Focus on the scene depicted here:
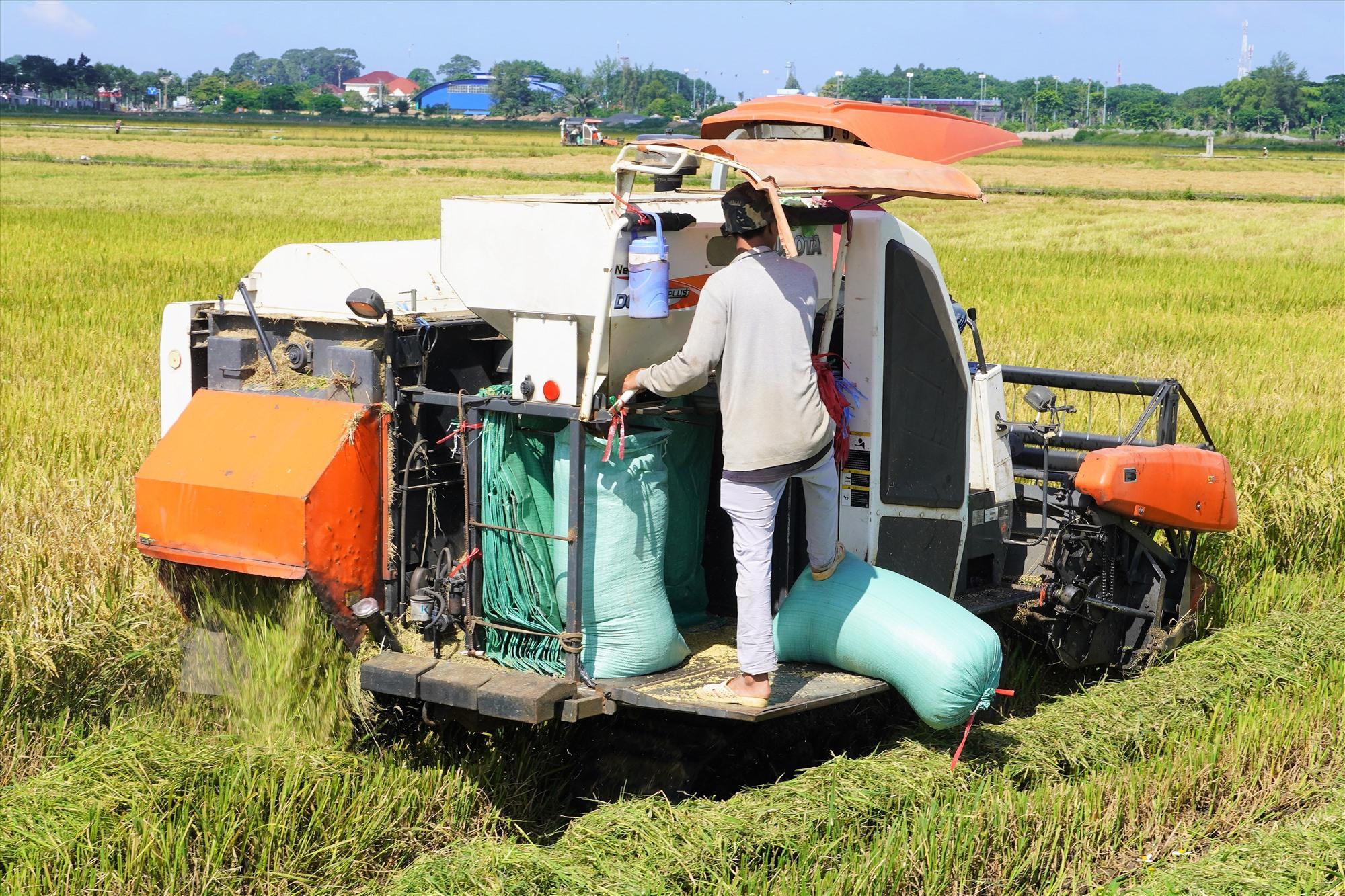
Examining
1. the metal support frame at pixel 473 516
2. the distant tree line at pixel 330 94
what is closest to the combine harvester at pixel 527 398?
the metal support frame at pixel 473 516

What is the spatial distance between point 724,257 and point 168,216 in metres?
27.2

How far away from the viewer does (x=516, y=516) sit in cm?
486

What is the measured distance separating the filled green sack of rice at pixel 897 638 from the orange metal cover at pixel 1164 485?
64.2 inches

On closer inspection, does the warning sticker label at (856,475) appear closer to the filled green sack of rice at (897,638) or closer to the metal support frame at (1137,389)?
the filled green sack of rice at (897,638)

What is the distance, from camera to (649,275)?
14.9 feet

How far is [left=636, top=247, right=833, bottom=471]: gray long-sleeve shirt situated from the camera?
4.59m

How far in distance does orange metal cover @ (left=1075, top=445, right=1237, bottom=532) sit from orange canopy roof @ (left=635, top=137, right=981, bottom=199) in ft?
6.52

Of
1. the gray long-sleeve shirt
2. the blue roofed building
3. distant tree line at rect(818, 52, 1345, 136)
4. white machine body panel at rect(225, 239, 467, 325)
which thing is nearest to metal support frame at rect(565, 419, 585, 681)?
the gray long-sleeve shirt

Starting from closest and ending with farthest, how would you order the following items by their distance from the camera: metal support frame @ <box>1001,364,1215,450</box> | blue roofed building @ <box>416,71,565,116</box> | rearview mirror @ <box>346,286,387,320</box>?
rearview mirror @ <box>346,286,387,320</box>
metal support frame @ <box>1001,364,1215,450</box>
blue roofed building @ <box>416,71,565,116</box>

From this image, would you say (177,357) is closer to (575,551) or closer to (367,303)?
(367,303)

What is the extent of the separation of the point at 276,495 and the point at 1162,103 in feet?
659

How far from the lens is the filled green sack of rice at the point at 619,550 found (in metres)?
4.72

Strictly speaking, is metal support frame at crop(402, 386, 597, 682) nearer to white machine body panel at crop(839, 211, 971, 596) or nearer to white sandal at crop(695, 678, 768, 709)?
white sandal at crop(695, 678, 768, 709)

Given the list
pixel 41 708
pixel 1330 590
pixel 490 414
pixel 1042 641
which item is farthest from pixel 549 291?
pixel 1330 590
